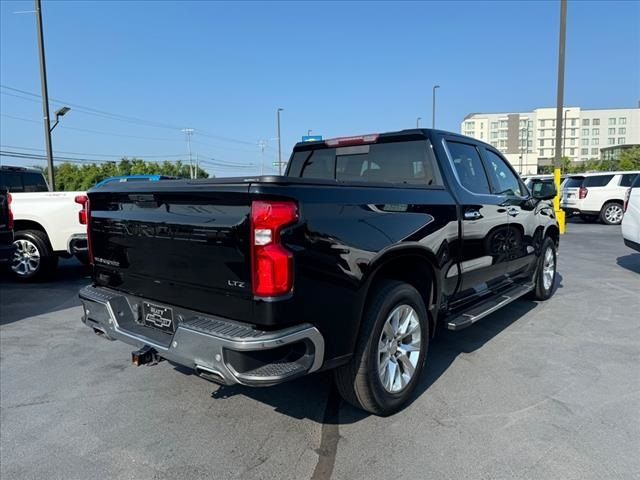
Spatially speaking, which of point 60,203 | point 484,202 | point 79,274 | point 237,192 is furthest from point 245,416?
point 79,274

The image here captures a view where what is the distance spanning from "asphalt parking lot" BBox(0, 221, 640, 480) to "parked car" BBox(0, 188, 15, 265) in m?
1.94

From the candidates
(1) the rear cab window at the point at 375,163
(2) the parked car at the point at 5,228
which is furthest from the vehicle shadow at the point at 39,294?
(1) the rear cab window at the point at 375,163

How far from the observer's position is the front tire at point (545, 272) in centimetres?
577

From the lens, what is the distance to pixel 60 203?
724cm

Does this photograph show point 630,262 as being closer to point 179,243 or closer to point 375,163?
point 375,163

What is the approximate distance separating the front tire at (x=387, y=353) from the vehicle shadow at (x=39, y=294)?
4.62 meters

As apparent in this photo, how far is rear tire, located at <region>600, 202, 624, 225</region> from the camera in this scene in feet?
51.4

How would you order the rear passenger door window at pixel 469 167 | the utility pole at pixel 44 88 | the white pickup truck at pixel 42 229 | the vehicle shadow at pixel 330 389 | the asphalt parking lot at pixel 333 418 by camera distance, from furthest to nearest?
the utility pole at pixel 44 88
the white pickup truck at pixel 42 229
the rear passenger door window at pixel 469 167
the vehicle shadow at pixel 330 389
the asphalt parking lot at pixel 333 418

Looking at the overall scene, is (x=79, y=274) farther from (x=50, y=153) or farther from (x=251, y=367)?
(x=50, y=153)

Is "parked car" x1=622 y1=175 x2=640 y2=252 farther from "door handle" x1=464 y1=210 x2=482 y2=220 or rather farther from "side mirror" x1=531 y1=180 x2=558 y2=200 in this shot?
"door handle" x1=464 y1=210 x2=482 y2=220

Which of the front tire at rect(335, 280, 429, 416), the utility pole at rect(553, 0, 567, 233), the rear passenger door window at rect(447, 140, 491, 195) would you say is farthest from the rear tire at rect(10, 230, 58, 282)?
the utility pole at rect(553, 0, 567, 233)

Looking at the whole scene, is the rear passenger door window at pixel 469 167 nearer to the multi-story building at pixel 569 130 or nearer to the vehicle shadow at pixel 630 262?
the vehicle shadow at pixel 630 262

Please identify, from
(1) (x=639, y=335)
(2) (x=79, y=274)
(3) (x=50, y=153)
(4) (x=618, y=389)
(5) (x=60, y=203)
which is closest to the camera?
(4) (x=618, y=389)

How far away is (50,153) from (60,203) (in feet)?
32.2
